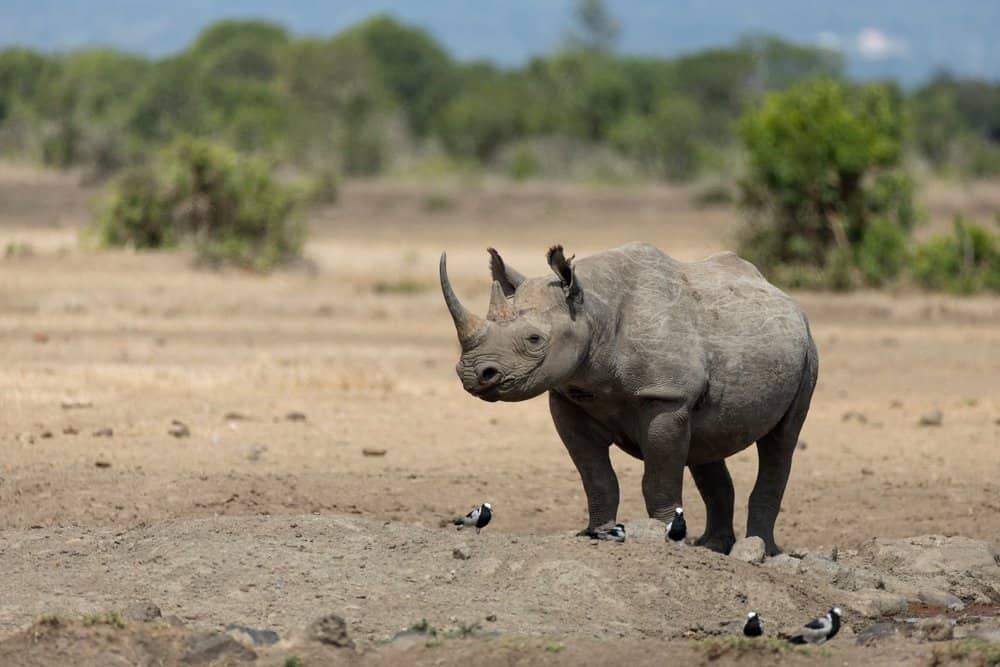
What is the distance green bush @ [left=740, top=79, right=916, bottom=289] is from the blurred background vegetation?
30 mm

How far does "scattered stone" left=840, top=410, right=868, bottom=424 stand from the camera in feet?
48.8

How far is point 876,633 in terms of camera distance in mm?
8211

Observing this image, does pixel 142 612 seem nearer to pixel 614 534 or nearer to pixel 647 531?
pixel 614 534

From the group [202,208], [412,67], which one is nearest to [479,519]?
[202,208]

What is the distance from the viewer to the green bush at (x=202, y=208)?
86.6 ft

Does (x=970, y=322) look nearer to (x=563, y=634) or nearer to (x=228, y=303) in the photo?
(x=228, y=303)

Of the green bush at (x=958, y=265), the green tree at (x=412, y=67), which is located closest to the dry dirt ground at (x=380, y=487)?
the green bush at (x=958, y=265)

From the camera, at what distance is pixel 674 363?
28.8ft

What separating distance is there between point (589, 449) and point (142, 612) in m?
2.62

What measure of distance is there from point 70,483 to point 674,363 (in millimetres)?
4176

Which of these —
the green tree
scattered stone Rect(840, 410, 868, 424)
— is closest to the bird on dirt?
scattered stone Rect(840, 410, 868, 424)

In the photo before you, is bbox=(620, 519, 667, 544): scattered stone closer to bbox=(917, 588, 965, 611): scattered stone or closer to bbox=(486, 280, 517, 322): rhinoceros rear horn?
bbox=(486, 280, 517, 322): rhinoceros rear horn

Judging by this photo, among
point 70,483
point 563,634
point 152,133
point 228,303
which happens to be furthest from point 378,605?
point 152,133

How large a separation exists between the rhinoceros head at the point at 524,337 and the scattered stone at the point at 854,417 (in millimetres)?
6826
